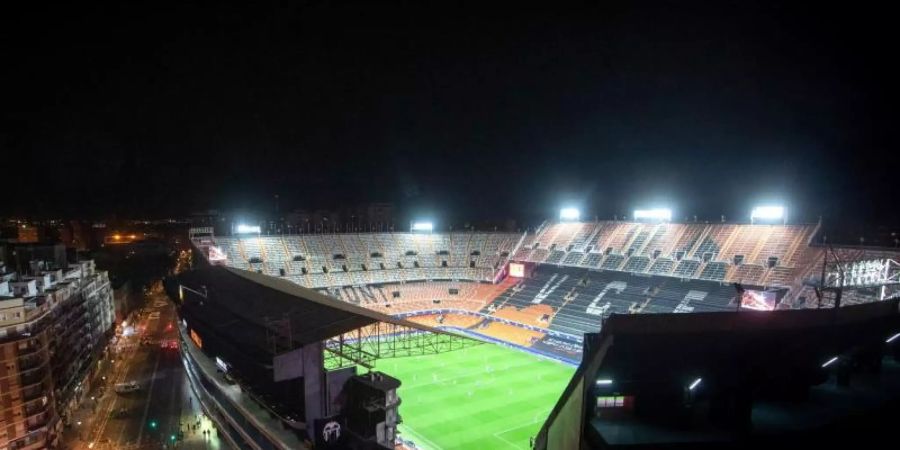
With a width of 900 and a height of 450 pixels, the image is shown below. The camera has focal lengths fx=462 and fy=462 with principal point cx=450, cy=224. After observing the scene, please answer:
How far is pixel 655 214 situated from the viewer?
53.8m

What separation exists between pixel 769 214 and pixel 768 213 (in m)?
0.13

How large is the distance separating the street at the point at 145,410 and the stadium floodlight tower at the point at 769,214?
49.2 metres

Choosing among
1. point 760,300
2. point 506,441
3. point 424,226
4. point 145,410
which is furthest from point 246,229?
point 760,300

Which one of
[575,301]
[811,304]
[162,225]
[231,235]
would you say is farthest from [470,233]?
[162,225]

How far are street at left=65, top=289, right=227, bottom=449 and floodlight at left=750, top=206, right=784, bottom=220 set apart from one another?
4924cm

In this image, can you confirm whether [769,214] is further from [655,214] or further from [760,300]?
[760,300]

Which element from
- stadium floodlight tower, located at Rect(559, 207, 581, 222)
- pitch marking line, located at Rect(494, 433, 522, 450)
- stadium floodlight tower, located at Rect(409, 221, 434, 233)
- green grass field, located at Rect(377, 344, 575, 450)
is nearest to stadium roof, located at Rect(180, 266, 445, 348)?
green grass field, located at Rect(377, 344, 575, 450)

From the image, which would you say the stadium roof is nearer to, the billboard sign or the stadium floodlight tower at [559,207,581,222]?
the billboard sign

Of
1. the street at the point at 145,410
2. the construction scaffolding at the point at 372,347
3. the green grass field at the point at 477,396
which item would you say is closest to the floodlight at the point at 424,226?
the construction scaffolding at the point at 372,347

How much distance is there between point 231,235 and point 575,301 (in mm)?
41177

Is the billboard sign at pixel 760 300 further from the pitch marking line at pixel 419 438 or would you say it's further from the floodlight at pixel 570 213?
the floodlight at pixel 570 213

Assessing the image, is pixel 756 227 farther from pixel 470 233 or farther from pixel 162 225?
pixel 162 225

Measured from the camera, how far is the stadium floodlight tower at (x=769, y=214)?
4416 centimetres

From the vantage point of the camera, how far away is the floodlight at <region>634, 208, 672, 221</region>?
5272 cm
